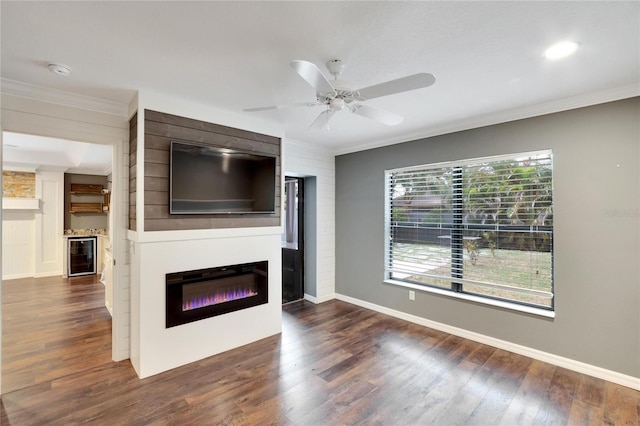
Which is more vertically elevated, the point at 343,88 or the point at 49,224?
the point at 343,88

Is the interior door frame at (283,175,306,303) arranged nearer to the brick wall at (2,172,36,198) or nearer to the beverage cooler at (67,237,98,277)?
the beverage cooler at (67,237,98,277)

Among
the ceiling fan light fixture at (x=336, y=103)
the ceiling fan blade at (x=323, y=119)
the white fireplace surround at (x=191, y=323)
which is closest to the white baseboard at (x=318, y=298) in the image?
the white fireplace surround at (x=191, y=323)

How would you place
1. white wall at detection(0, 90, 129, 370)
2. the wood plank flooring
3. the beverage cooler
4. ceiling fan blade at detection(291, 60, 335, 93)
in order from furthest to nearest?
1. the beverage cooler
2. the wood plank flooring
3. white wall at detection(0, 90, 129, 370)
4. ceiling fan blade at detection(291, 60, 335, 93)

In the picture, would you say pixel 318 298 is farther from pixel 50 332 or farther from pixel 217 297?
pixel 50 332

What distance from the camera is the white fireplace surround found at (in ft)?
8.95

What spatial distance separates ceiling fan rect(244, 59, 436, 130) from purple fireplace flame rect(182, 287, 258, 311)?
82.3 inches

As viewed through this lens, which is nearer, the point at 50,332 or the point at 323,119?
the point at 323,119

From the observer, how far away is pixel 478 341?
3.43 m

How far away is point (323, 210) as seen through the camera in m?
5.01

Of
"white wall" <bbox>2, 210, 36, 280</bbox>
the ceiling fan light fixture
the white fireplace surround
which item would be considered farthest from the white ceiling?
"white wall" <bbox>2, 210, 36, 280</bbox>

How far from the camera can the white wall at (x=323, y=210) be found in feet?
15.6

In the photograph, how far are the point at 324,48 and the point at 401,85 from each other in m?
0.60

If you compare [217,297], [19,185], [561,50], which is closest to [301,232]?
[217,297]

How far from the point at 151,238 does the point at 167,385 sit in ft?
4.33
